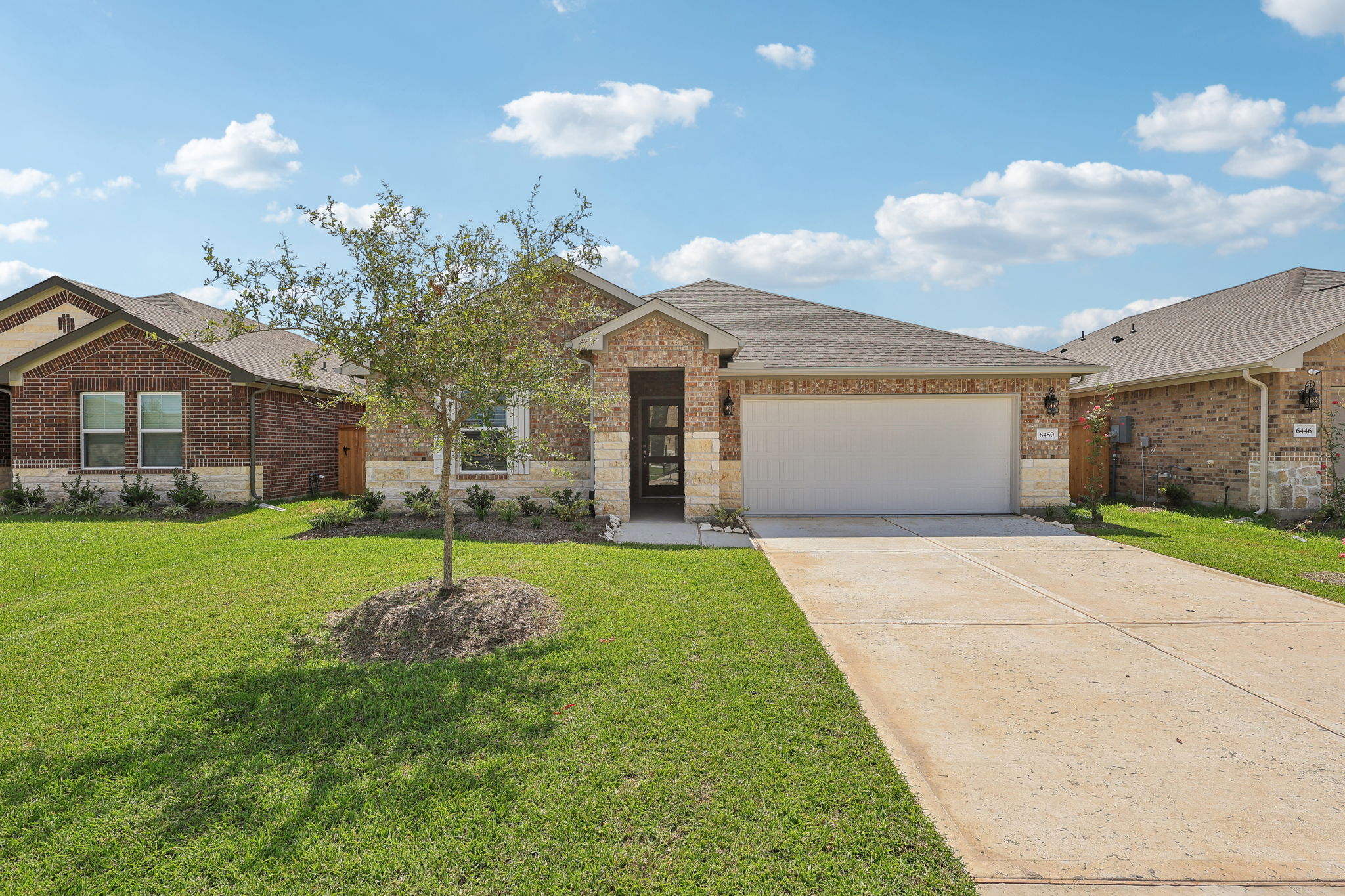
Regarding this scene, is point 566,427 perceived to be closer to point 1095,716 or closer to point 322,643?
point 322,643

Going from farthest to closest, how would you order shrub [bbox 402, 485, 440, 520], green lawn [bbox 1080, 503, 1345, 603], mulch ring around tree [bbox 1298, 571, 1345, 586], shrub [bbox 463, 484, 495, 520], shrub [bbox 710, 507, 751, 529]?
shrub [bbox 463, 484, 495, 520]
shrub [bbox 402, 485, 440, 520]
shrub [bbox 710, 507, 751, 529]
green lawn [bbox 1080, 503, 1345, 603]
mulch ring around tree [bbox 1298, 571, 1345, 586]

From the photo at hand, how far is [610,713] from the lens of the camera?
397 centimetres

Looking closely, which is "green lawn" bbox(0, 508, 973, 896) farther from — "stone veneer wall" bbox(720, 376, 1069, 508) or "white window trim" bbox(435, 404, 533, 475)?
"stone veneer wall" bbox(720, 376, 1069, 508)

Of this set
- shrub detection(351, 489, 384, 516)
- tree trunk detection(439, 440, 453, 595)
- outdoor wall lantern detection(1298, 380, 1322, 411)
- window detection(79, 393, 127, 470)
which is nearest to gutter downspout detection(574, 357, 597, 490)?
shrub detection(351, 489, 384, 516)

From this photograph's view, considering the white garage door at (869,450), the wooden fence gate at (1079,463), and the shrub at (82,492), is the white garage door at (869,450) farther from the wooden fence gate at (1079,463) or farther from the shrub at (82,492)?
the shrub at (82,492)

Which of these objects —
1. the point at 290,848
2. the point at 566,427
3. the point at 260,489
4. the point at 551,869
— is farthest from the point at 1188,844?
the point at 260,489

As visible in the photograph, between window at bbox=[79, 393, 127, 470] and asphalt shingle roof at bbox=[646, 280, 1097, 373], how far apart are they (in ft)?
38.9

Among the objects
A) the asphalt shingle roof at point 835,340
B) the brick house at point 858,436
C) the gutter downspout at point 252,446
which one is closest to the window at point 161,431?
the gutter downspout at point 252,446

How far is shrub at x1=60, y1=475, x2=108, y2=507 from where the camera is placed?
1286cm

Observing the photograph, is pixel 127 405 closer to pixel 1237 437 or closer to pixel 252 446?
pixel 252 446

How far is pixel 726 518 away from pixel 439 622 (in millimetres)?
6564

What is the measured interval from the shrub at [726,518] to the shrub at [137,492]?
11.2m

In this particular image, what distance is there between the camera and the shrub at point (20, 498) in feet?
42.4

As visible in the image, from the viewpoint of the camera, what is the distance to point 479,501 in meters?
11.9
